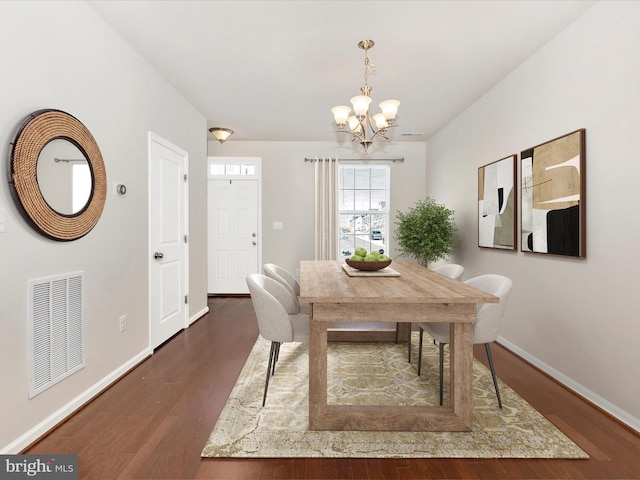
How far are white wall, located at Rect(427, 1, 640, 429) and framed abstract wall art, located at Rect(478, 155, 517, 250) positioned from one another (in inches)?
6.6

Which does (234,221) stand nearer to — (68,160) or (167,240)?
(167,240)

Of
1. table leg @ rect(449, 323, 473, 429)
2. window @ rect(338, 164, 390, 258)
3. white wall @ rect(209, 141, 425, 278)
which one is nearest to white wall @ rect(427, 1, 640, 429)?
table leg @ rect(449, 323, 473, 429)

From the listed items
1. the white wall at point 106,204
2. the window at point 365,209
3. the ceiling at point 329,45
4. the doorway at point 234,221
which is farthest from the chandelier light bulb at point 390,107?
the doorway at point 234,221

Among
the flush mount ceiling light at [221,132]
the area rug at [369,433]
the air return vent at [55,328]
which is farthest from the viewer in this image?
the flush mount ceiling light at [221,132]

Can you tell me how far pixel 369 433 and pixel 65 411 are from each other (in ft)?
5.87

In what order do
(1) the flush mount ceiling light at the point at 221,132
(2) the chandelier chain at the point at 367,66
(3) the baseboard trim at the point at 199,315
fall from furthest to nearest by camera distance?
(1) the flush mount ceiling light at the point at 221,132 < (3) the baseboard trim at the point at 199,315 < (2) the chandelier chain at the point at 367,66

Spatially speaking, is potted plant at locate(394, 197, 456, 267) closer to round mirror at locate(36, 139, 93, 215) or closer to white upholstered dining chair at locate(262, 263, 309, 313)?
white upholstered dining chair at locate(262, 263, 309, 313)

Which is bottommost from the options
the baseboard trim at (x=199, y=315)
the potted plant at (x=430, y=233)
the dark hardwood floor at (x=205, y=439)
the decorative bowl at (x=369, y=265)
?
the dark hardwood floor at (x=205, y=439)

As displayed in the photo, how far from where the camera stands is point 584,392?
2.42 meters

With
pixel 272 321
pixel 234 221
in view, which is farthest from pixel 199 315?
pixel 272 321

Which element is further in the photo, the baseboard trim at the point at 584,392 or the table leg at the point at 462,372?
the baseboard trim at the point at 584,392

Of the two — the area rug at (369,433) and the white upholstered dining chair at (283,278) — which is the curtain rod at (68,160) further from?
the area rug at (369,433)

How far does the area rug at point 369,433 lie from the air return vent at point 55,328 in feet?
3.22

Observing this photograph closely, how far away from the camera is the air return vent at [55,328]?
192 cm
